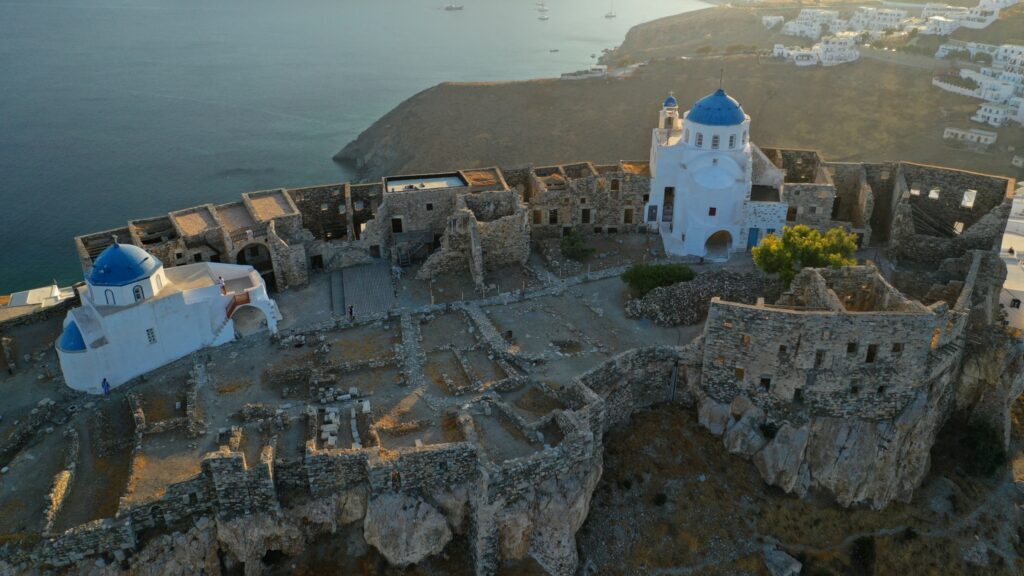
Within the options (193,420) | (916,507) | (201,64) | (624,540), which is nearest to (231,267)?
(193,420)

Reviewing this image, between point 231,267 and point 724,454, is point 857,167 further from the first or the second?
point 231,267

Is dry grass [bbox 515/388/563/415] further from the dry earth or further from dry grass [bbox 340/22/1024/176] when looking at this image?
dry grass [bbox 340/22/1024/176]

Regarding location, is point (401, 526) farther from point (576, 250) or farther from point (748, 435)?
point (576, 250)

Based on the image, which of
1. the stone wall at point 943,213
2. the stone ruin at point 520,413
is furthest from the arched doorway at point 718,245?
the stone wall at point 943,213

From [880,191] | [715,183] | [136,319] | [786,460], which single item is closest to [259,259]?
[136,319]

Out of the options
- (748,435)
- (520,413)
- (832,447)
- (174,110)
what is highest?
(174,110)

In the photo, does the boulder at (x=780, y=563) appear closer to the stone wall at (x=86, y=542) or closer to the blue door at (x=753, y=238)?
the blue door at (x=753, y=238)

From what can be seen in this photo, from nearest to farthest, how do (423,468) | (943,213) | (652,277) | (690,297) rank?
(423,468)
(690,297)
(652,277)
(943,213)
